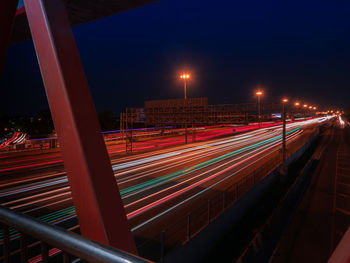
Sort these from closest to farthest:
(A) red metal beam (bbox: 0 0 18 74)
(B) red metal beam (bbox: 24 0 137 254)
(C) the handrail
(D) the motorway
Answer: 1. (C) the handrail
2. (B) red metal beam (bbox: 24 0 137 254)
3. (A) red metal beam (bbox: 0 0 18 74)
4. (D) the motorway

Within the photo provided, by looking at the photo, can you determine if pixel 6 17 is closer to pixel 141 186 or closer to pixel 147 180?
pixel 141 186

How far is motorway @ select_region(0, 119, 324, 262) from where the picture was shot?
838 centimetres

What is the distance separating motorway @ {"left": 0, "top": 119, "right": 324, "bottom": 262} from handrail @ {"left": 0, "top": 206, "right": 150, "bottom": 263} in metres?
4.94

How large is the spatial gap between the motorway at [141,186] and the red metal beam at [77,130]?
4754mm

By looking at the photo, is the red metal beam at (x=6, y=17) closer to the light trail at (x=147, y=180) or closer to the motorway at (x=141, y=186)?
the motorway at (x=141, y=186)

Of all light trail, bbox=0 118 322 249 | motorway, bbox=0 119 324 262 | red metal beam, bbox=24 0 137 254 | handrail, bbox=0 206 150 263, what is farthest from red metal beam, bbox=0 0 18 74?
light trail, bbox=0 118 322 249

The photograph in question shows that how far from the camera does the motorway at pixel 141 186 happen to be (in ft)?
27.5

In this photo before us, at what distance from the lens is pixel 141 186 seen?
1203 centimetres

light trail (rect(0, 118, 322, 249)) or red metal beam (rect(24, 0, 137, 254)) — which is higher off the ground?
red metal beam (rect(24, 0, 137, 254))

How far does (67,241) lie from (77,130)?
2.43 feet

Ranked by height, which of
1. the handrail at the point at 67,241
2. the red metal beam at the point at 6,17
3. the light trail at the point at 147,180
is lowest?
the light trail at the point at 147,180

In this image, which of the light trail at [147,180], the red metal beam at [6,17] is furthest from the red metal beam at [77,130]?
the light trail at [147,180]

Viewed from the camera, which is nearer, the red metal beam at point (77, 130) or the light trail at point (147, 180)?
the red metal beam at point (77, 130)

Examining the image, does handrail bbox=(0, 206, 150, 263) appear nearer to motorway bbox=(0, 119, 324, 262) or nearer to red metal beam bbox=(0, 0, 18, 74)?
red metal beam bbox=(0, 0, 18, 74)
